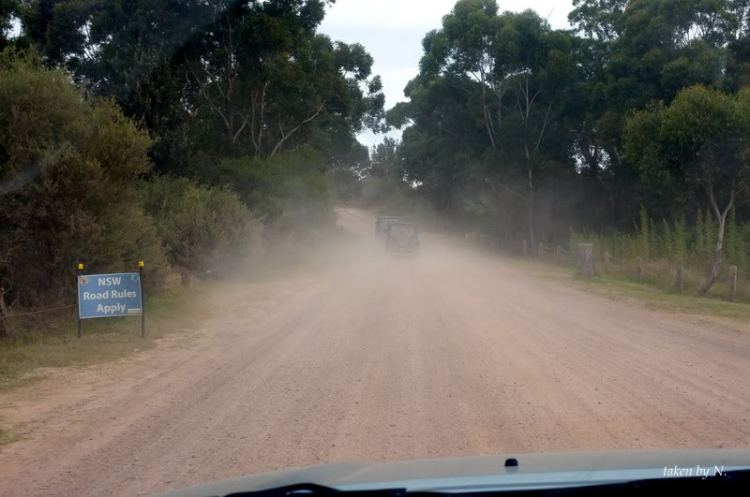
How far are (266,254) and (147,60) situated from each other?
931cm

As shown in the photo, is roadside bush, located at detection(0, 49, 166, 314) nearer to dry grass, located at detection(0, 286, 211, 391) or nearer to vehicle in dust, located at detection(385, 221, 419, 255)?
dry grass, located at detection(0, 286, 211, 391)

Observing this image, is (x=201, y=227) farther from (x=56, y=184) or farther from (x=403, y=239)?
(x=403, y=239)

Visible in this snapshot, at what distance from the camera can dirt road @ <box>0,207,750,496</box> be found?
678 cm

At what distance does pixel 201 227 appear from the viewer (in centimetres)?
2567

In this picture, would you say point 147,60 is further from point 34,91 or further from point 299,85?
point 34,91

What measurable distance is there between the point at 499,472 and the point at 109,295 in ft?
37.6

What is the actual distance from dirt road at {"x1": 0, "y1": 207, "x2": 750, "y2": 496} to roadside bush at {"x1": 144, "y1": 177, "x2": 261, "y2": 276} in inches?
379

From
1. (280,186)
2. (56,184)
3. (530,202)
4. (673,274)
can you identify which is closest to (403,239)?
(280,186)

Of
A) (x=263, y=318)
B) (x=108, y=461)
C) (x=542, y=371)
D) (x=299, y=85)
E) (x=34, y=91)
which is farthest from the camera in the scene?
(x=299, y=85)

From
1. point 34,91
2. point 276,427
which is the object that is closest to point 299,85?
point 34,91

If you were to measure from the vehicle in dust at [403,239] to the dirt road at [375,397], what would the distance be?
78.0ft

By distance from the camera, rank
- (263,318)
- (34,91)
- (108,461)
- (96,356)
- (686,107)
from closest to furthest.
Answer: (108,461)
(96,356)
(34,91)
(263,318)
(686,107)

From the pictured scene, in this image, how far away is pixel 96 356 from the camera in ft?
39.8

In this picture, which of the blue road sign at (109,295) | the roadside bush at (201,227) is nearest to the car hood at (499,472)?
the blue road sign at (109,295)
